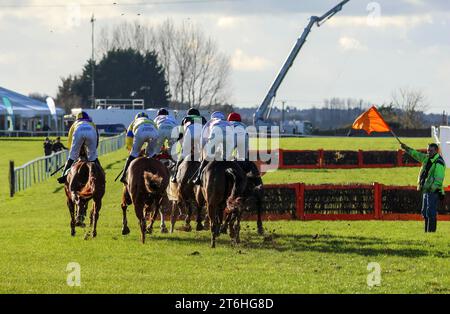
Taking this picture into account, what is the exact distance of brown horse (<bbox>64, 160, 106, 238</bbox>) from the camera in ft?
65.5

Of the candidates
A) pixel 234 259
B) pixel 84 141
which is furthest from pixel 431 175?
pixel 84 141

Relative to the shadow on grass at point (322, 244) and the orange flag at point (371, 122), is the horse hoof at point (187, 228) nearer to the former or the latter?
the shadow on grass at point (322, 244)

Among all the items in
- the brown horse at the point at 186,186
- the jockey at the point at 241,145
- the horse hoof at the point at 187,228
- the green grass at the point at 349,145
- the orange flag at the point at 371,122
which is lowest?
the green grass at the point at 349,145

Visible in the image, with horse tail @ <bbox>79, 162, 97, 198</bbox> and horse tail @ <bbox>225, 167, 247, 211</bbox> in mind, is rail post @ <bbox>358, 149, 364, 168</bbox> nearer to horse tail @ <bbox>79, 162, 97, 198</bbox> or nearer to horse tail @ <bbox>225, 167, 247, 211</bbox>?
horse tail @ <bbox>79, 162, 97, 198</bbox>

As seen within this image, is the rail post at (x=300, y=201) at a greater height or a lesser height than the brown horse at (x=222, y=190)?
lesser

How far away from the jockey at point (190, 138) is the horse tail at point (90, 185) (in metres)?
1.92

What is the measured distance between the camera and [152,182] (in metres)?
19.5

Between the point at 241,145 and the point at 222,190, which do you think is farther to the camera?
the point at 241,145

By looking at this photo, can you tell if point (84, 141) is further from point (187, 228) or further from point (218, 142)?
point (218, 142)

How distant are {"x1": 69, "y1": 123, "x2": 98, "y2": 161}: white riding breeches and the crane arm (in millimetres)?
57237

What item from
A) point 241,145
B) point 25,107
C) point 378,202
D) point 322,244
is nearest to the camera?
point 322,244

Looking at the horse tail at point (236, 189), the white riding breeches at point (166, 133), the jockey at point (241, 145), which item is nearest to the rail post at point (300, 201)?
the white riding breeches at point (166, 133)

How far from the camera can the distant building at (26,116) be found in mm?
101250

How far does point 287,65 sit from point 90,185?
60330 millimetres
